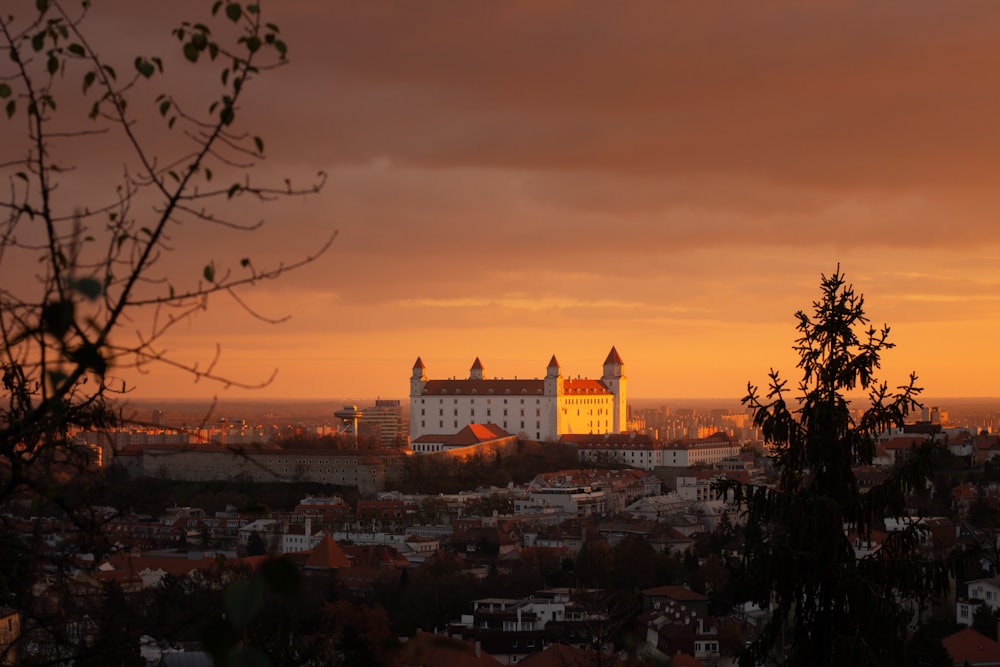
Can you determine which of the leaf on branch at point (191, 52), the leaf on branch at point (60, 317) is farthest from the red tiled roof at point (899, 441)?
the leaf on branch at point (60, 317)

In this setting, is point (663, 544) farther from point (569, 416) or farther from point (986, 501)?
point (569, 416)

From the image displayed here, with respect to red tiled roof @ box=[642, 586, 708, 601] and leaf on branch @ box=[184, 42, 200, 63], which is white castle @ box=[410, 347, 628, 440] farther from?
leaf on branch @ box=[184, 42, 200, 63]

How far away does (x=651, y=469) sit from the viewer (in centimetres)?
6669

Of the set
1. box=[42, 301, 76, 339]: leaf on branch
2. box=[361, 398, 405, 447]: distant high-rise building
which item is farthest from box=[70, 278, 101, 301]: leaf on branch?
box=[361, 398, 405, 447]: distant high-rise building

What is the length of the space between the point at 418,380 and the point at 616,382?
11084mm

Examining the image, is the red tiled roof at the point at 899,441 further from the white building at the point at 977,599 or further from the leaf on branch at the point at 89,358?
the leaf on branch at the point at 89,358

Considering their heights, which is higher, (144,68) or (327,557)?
(144,68)

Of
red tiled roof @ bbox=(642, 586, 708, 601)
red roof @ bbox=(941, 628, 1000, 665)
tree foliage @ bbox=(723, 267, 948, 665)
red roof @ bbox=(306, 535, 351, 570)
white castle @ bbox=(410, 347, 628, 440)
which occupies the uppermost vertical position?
white castle @ bbox=(410, 347, 628, 440)

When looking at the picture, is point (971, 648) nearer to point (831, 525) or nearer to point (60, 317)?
point (831, 525)

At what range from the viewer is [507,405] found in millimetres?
70125

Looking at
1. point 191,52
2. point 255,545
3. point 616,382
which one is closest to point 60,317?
point 191,52

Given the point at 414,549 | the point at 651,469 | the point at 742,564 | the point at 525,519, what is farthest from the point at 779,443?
the point at 651,469

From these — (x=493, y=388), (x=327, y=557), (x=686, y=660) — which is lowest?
(x=686, y=660)

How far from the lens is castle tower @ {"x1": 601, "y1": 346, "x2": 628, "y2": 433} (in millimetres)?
75938
